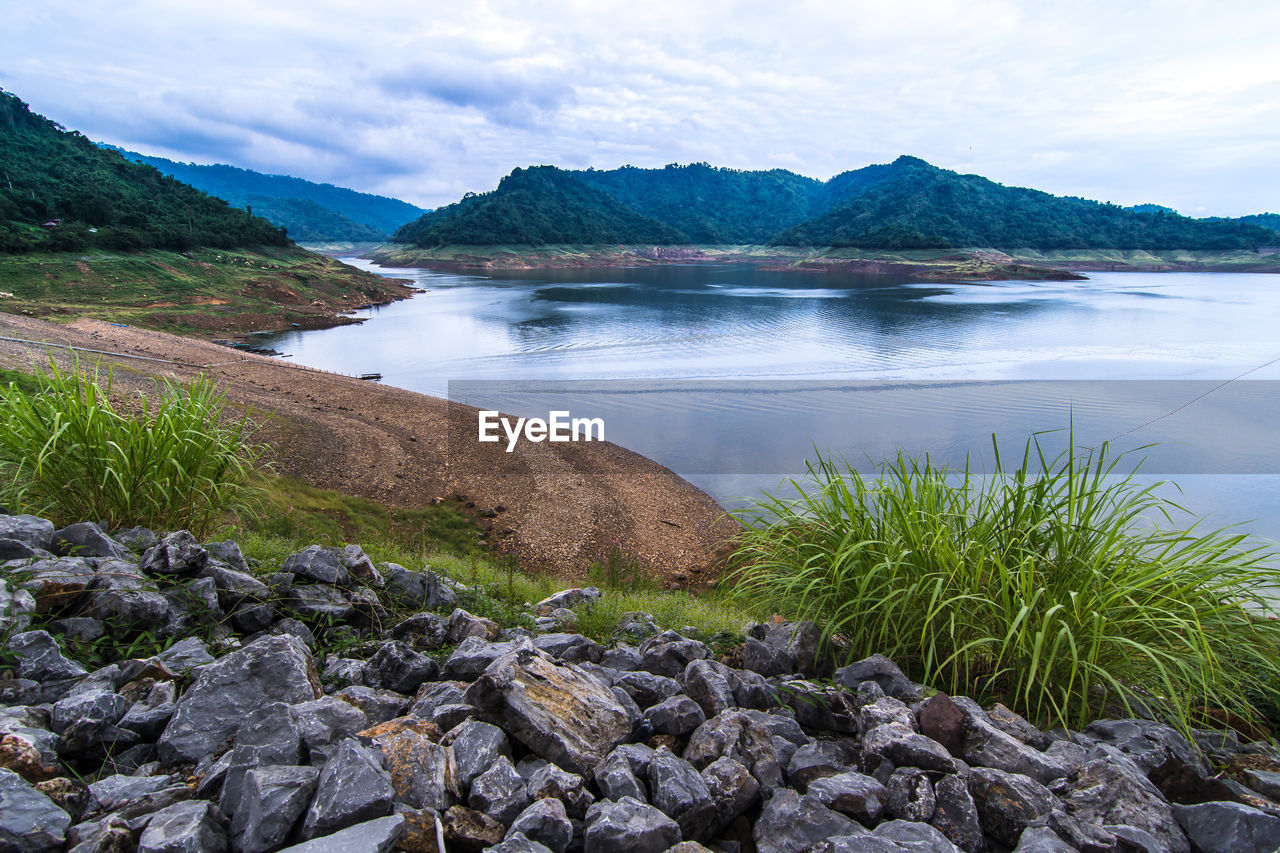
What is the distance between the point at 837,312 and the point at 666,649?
53848 millimetres

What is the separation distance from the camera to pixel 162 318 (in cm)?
3672

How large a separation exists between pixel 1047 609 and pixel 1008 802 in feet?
4.21

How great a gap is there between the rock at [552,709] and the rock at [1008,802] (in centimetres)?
135

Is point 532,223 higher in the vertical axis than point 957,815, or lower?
higher

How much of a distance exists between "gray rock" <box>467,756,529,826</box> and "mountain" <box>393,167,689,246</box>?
14463 centimetres

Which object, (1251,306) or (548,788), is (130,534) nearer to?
(548,788)

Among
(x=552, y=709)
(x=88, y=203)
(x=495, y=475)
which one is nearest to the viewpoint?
(x=552, y=709)

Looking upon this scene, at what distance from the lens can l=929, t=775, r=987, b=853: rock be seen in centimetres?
214

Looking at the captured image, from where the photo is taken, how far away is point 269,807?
6.37 ft

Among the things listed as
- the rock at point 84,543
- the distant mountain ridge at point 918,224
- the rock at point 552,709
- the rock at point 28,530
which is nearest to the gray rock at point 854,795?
the rock at point 552,709

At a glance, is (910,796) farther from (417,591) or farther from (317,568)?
(317,568)

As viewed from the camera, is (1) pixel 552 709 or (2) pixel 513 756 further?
(1) pixel 552 709

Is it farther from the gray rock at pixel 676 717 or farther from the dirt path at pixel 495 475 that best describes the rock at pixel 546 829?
the dirt path at pixel 495 475

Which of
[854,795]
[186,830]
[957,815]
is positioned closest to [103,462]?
[186,830]
